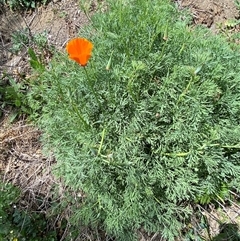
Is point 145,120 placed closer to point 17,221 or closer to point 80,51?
point 80,51

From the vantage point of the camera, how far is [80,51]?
157 centimetres

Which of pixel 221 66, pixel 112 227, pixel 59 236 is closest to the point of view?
pixel 221 66

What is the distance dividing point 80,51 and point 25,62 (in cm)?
140

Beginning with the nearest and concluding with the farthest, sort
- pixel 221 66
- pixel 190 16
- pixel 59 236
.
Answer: pixel 221 66 → pixel 59 236 → pixel 190 16

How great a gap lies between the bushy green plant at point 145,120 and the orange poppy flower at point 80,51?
0.42 m

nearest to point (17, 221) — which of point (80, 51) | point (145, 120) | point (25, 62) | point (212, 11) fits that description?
point (145, 120)

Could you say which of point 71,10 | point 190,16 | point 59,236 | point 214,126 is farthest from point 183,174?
point 71,10

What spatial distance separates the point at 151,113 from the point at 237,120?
536 millimetres

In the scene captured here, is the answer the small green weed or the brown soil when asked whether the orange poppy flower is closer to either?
the small green weed

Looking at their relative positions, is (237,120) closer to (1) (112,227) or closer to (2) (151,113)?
(2) (151,113)

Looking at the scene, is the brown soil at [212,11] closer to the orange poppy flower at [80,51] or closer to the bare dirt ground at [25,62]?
the bare dirt ground at [25,62]

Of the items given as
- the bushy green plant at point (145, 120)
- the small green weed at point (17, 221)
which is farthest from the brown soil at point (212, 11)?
the small green weed at point (17, 221)

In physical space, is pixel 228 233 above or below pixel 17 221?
above

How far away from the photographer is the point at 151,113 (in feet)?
6.81
